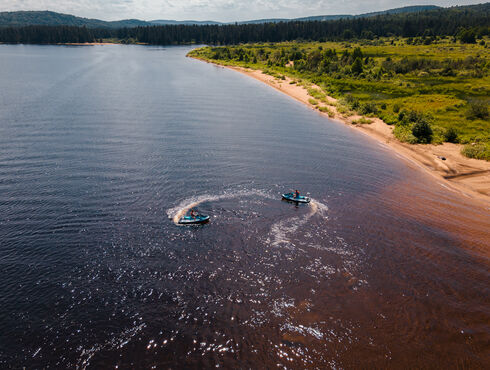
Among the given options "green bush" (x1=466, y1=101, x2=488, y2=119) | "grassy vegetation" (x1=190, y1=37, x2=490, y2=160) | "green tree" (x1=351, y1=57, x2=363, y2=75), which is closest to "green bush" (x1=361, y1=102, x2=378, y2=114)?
"grassy vegetation" (x1=190, y1=37, x2=490, y2=160)

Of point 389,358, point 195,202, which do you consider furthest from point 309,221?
point 389,358

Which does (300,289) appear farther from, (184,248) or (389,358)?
(184,248)

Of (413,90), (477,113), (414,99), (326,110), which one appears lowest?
(326,110)

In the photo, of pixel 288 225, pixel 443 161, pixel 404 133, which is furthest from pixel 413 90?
pixel 288 225

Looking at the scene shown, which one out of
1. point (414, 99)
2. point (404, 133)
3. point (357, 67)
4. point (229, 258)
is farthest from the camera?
point (357, 67)

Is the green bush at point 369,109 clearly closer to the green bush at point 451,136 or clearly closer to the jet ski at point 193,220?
the green bush at point 451,136

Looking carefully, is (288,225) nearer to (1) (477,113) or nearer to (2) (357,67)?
(1) (477,113)

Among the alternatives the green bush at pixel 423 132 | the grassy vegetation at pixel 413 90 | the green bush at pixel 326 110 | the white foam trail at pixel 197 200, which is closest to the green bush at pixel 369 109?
the grassy vegetation at pixel 413 90
